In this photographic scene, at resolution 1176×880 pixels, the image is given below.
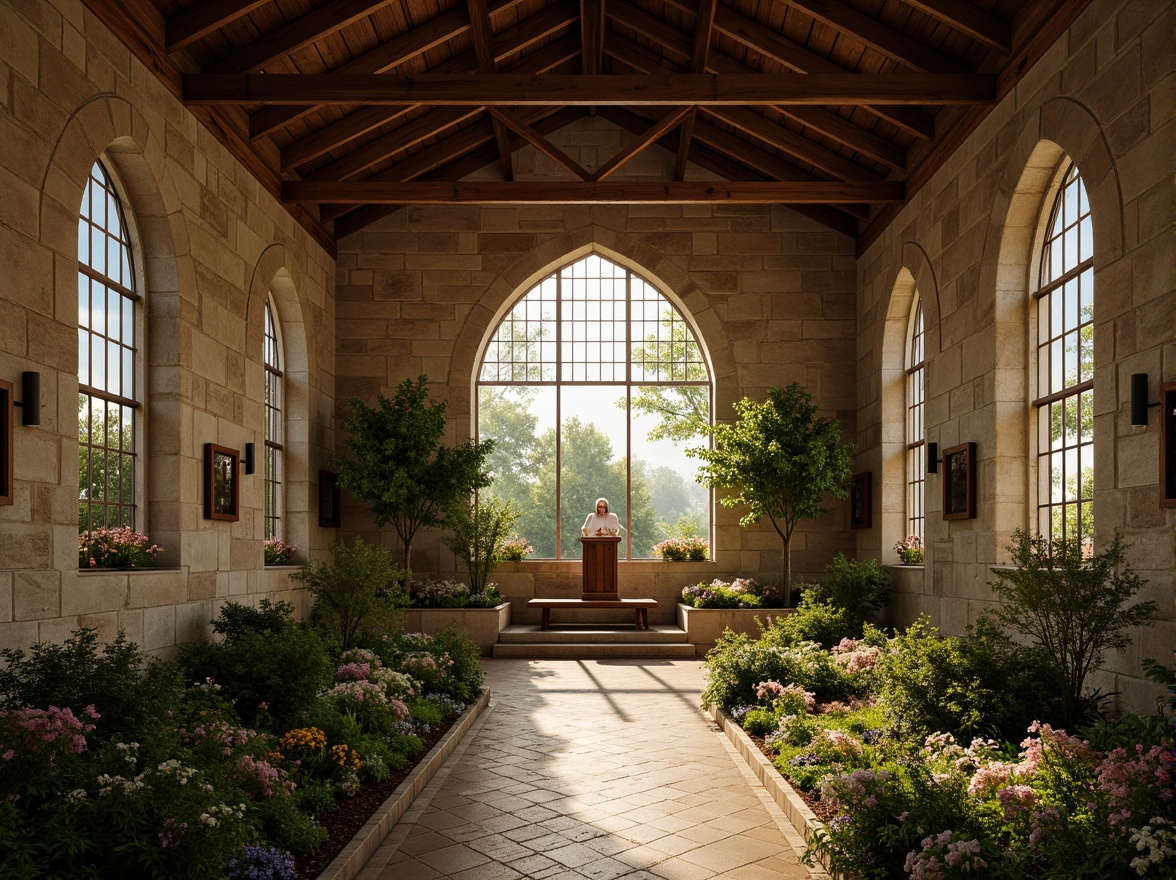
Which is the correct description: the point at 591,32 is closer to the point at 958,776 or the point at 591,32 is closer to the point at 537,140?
the point at 537,140

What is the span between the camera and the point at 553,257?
43.4ft

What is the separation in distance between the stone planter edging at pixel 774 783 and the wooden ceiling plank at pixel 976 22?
18.3ft

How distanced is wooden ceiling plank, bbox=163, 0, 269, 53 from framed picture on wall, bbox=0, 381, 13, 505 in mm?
3372

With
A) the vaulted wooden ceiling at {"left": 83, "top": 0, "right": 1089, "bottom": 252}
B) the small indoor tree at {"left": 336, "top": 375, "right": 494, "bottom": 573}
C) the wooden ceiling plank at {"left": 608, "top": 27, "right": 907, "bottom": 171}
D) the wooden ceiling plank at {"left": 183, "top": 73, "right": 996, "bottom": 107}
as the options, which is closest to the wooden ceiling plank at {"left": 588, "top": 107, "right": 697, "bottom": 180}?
the vaulted wooden ceiling at {"left": 83, "top": 0, "right": 1089, "bottom": 252}

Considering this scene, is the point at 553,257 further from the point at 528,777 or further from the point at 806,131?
the point at 528,777

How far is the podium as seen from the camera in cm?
1248

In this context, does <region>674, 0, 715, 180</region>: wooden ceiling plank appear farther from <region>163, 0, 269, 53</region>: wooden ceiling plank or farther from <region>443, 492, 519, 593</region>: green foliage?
<region>443, 492, 519, 593</region>: green foliage

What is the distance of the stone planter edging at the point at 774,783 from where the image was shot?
4711 mm

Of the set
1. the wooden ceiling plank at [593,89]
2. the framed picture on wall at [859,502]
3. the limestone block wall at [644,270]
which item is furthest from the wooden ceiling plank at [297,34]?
the framed picture on wall at [859,502]

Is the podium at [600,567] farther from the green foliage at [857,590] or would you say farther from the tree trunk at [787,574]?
the green foliage at [857,590]

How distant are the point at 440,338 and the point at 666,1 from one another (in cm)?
518

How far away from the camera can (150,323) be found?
7.95m

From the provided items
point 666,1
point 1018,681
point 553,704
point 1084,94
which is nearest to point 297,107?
point 666,1

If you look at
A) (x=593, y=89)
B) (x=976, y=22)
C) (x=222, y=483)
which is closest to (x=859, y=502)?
(x=976, y=22)
